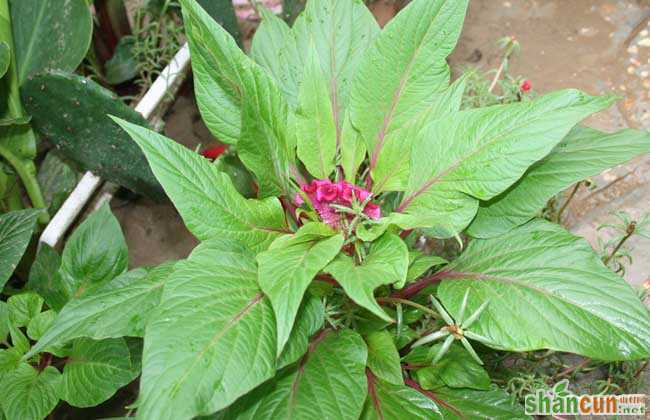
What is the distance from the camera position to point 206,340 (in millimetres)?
699

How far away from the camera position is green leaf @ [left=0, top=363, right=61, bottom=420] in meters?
0.95

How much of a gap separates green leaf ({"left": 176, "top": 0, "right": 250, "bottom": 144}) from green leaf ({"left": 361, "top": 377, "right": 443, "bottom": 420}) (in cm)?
41

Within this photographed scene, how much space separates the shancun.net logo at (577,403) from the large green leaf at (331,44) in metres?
0.49

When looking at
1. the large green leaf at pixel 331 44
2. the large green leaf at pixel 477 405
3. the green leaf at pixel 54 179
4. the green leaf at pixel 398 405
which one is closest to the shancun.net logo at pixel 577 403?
the large green leaf at pixel 477 405

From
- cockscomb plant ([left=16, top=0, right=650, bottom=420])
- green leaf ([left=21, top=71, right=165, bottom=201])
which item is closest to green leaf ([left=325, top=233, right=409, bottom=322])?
cockscomb plant ([left=16, top=0, right=650, bottom=420])

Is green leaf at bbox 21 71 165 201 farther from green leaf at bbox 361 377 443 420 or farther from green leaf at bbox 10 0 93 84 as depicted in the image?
green leaf at bbox 361 377 443 420

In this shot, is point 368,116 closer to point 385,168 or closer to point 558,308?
point 385,168

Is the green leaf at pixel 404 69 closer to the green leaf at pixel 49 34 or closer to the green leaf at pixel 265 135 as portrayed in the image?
the green leaf at pixel 265 135

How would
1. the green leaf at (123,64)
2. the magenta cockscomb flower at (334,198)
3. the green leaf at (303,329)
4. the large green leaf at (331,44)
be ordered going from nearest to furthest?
1. the green leaf at (303,329)
2. the magenta cockscomb flower at (334,198)
3. the large green leaf at (331,44)
4. the green leaf at (123,64)

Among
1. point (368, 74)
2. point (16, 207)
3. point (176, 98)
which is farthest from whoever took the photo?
point (176, 98)

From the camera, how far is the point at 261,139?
0.87 metres

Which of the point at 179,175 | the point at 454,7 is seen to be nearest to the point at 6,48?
the point at 179,175

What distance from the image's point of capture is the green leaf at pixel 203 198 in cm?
78

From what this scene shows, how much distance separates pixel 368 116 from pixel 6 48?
1.95 feet
